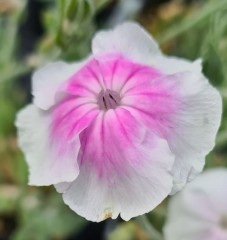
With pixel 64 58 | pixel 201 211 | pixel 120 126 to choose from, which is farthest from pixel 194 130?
pixel 64 58

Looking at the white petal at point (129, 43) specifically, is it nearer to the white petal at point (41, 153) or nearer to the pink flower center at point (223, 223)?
the white petal at point (41, 153)

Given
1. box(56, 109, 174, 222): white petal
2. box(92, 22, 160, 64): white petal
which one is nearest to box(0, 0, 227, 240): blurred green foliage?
box(92, 22, 160, 64): white petal

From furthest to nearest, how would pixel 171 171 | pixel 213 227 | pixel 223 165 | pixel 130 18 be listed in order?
pixel 130 18
pixel 223 165
pixel 213 227
pixel 171 171

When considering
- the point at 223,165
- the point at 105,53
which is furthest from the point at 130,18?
the point at 105,53

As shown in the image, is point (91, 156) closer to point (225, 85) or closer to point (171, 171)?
point (171, 171)

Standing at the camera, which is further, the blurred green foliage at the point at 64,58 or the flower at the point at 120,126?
the blurred green foliage at the point at 64,58

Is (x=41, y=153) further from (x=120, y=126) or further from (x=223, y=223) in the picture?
(x=223, y=223)

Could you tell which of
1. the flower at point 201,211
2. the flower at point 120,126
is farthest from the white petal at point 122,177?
the flower at point 201,211

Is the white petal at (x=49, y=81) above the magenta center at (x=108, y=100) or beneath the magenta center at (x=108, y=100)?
above
